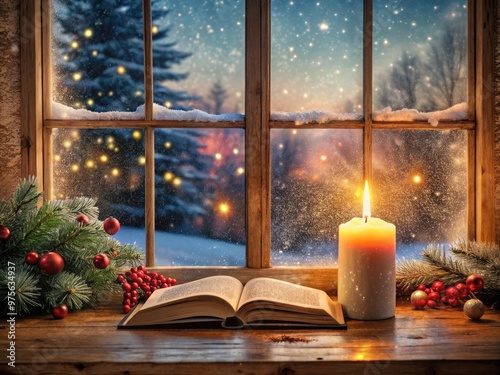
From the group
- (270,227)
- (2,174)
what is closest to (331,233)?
(270,227)

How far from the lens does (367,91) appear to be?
1729 millimetres

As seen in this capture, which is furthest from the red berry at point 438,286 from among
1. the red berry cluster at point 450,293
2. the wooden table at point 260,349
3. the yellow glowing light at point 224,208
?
the yellow glowing light at point 224,208

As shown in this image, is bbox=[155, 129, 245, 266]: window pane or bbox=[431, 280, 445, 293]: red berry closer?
bbox=[431, 280, 445, 293]: red berry

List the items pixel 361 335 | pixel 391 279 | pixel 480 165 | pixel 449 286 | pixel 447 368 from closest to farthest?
pixel 447 368 → pixel 361 335 → pixel 391 279 → pixel 449 286 → pixel 480 165

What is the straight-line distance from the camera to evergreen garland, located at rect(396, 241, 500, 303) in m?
1.48

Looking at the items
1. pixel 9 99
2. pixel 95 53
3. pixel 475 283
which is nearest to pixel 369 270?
pixel 475 283

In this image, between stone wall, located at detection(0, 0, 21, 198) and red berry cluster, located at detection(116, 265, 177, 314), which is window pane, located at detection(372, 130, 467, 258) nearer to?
red berry cluster, located at detection(116, 265, 177, 314)

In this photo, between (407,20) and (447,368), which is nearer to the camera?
(447,368)

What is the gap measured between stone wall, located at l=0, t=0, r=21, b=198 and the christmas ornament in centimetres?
43

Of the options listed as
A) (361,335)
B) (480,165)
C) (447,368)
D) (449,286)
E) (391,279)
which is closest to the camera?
(447,368)

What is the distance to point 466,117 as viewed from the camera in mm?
1735

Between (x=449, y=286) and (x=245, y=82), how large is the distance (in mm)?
872

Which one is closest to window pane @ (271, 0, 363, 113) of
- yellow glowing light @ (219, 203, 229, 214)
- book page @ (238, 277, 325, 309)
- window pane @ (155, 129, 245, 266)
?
window pane @ (155, 129, 245, 266)

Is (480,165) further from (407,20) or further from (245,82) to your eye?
(245,82)
